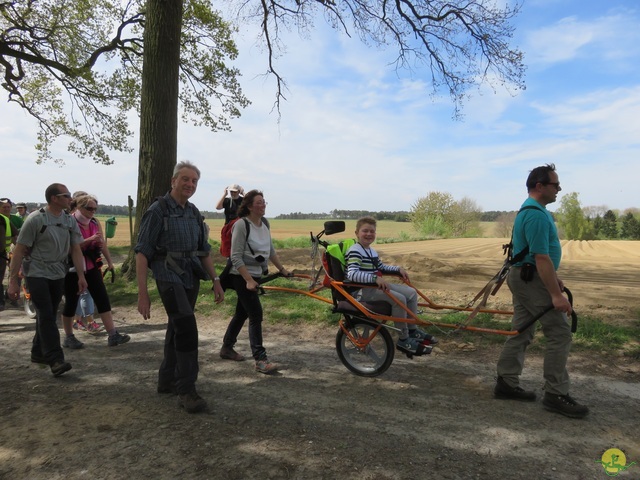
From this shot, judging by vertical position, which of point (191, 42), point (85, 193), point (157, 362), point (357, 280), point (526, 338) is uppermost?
point (191, 42)

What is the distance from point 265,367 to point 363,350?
3.60 feet

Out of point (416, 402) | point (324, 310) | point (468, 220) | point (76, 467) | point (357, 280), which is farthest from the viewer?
point (468, 220)

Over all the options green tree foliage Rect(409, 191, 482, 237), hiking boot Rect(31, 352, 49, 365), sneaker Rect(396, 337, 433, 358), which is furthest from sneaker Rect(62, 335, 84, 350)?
green tree foliage Rect(409, 191, 482, 237)

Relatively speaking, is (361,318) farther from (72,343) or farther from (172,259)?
(72,343)

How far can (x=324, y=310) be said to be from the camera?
23.2ft

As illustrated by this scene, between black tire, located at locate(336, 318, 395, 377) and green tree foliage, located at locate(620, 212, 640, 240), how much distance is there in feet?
298

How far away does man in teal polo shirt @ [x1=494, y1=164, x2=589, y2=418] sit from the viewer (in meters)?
3.64

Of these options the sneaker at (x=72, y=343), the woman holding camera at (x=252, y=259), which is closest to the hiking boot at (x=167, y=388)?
the woman holding camera at (x=252, y=259)

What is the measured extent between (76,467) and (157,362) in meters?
2.26

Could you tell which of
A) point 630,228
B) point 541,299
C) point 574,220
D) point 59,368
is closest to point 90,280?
point 59,368

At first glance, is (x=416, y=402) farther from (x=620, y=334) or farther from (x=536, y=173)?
(x=620, y=334)

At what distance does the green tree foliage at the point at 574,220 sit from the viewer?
7912 centimetres

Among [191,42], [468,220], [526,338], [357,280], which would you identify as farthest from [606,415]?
[468,220]

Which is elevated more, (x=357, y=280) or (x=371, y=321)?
(x=357, y=280)
